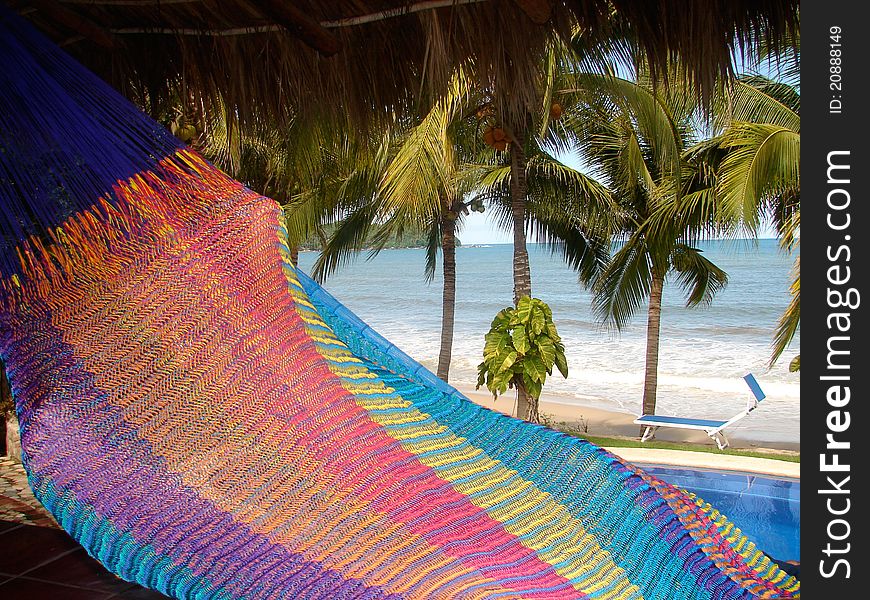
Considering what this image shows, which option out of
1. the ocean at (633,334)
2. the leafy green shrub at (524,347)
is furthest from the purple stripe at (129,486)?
the ocean at (633,334)

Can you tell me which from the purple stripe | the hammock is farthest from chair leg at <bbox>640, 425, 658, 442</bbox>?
the purple stripe

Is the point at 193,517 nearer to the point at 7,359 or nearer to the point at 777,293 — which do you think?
the point at 7,359

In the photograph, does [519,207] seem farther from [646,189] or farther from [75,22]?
[75,22]

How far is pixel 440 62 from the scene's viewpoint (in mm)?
2080

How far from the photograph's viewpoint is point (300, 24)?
1887 millimetres

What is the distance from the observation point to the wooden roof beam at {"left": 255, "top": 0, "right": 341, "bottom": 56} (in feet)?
6.01

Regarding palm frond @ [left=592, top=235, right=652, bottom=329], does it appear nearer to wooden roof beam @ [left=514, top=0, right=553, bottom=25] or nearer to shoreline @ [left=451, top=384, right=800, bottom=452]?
shoreline @ [left=451, top=384, right=800, bottom=452]

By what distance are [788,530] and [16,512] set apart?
2.93 m

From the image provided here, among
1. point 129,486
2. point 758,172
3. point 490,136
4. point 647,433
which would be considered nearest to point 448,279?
point 490,136
